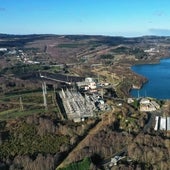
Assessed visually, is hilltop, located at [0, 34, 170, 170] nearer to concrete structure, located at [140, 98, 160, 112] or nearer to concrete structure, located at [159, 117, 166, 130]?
concrete structure, located at [140, 98, 160, 112]

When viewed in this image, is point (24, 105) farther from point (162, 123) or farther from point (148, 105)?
point (162, 123)

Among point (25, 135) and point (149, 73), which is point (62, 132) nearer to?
point (25, 135)

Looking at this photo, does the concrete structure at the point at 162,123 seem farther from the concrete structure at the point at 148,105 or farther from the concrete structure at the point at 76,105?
Result: the concrete structure at the point at 76,105

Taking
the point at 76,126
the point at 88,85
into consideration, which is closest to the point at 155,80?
the point at 88,85

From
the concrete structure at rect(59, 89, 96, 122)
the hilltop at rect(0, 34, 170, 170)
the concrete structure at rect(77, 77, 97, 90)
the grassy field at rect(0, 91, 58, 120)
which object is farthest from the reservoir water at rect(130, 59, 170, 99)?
the grassy field at rect(0, 91, 58, 120)

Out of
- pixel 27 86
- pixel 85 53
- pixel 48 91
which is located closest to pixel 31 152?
pixel 48 91

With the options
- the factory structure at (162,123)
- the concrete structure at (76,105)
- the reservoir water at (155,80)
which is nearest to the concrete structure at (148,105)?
the factory structure at (162,123)

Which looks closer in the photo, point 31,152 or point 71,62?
point 31,152
